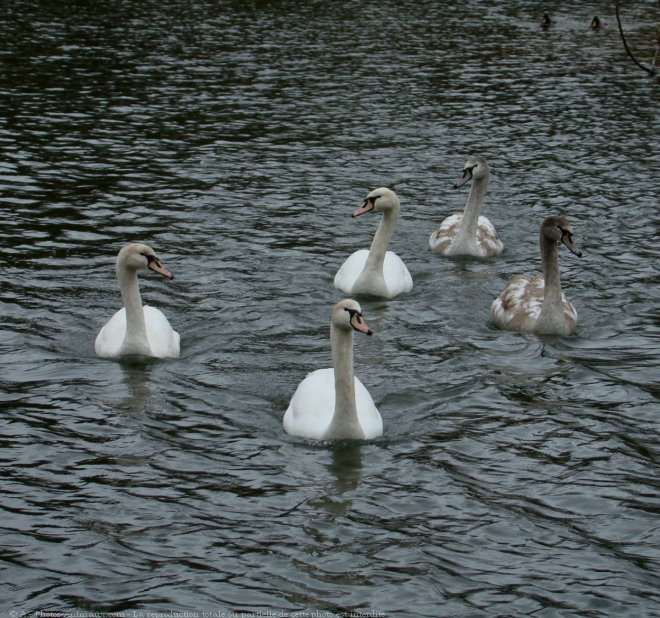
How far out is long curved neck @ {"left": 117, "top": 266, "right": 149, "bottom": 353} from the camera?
12.8 metres

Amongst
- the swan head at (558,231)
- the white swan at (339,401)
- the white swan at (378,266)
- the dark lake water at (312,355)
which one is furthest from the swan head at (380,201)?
the white swan at (339,401)

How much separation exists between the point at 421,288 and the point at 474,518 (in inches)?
268

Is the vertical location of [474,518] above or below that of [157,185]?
below

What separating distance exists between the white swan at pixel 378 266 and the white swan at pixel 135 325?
2.96m

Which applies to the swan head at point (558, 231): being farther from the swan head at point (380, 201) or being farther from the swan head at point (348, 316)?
the swan head at point (348, 316)

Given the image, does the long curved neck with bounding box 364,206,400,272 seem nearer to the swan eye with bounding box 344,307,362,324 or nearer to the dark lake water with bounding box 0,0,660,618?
the dark lake water with bounding box 0,0,660,618

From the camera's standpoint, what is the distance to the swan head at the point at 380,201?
1558cm

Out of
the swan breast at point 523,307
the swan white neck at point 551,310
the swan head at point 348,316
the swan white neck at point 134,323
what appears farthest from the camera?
the swan breast at point 523,307

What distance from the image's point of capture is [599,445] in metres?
11.0

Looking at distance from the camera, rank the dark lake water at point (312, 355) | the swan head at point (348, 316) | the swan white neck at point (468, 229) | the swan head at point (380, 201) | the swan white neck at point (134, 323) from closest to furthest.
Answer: the dark lake water at point (312, 355) → the swan head at point (348, 316) → the swan white neck at point (134, 323) → the swan head at point (380, 201) → the swan white neck at point (468, 229)

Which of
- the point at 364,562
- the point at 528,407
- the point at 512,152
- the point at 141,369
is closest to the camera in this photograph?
the point at 364,562

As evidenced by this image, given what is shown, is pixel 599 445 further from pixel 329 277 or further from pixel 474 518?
pixel 329 277

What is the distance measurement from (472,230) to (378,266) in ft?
7.76

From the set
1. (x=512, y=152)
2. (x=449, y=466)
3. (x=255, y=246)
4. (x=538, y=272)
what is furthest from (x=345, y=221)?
(x=449, y=466)
